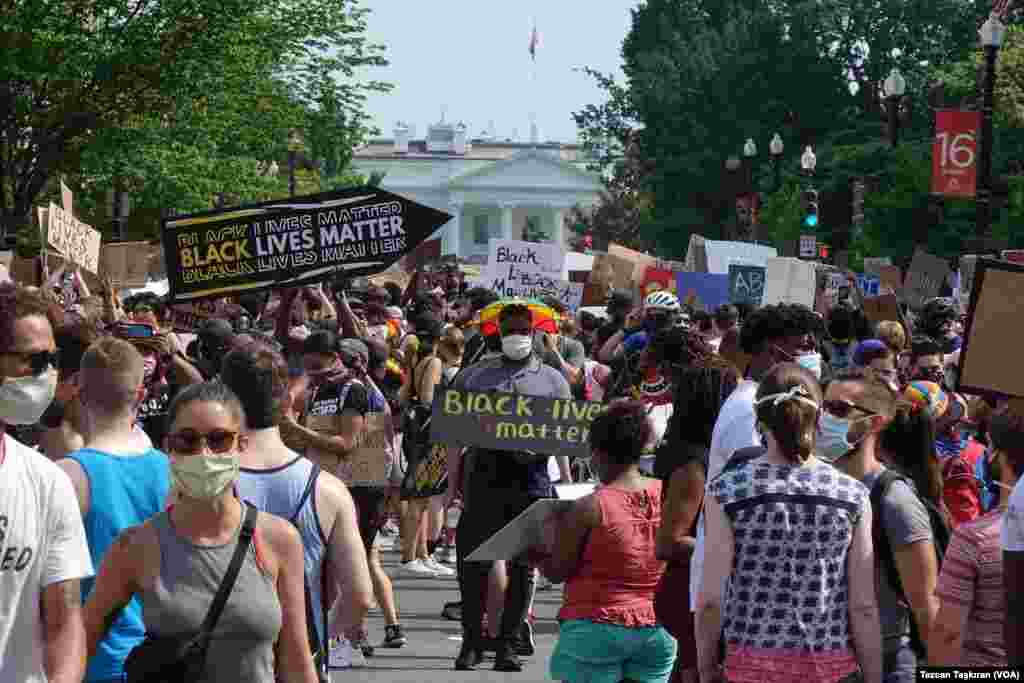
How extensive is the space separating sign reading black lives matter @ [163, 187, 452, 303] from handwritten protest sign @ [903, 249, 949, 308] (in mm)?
11776

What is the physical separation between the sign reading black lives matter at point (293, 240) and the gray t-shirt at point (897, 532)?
7.55 m

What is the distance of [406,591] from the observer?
12562 millimetres

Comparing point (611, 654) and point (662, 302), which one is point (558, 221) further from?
point (611, 654)

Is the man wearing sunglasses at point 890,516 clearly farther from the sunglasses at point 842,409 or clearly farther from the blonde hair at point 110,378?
the blonde hair at point 110,378

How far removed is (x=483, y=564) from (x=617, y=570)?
315cm

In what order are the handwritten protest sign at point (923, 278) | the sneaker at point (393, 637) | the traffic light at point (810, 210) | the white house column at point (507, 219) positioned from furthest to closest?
1. the white house column at point (507, 219)
2. the traffic light at point (810, 210)
3. the handwritten protest sign at point (923, 278)
4. the sneaker at point (393, 637)

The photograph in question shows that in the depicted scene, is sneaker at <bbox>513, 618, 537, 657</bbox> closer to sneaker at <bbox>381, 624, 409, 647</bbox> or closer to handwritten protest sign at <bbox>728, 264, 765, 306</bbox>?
sneaker at <bbox>381, 624, 409, 647</bbox>

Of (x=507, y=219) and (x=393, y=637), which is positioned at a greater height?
(x=507, y=219)

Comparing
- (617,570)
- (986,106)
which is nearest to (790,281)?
(986,106)

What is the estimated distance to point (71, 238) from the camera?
15.9 metres

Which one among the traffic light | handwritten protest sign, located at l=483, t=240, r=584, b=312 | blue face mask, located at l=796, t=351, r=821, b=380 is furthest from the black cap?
the traffic light

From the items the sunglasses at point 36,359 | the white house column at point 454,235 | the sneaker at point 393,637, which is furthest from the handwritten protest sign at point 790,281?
the white house column at point 454,235

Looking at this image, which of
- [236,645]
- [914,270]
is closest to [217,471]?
[236,645]

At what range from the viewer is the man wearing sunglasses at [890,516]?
558 centimetres
